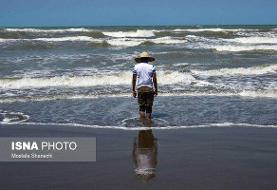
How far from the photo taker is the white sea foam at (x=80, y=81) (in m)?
14.2

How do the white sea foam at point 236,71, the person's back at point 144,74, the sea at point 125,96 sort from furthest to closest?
the white sea foam at point 236,71 → the sea at point 125,96 → the person's back at point 144,74

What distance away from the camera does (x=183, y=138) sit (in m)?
7.20

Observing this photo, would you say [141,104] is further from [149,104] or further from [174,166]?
[174,166]

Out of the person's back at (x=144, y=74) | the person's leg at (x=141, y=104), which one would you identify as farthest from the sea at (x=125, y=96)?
the person's back at (x=144, y=74)

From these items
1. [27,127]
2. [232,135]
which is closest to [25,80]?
[27,127]

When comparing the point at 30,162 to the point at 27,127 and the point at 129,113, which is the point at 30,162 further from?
the point at 129,113

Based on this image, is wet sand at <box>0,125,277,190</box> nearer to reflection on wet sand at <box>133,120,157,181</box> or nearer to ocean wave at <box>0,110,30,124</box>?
reflection on wet sand at <box>133,120,157,181</box>

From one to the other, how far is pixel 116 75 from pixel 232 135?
8291 mm

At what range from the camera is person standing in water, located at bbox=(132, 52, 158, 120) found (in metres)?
8.52

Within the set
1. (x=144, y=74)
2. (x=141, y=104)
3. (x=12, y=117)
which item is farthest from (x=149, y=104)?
(x=12, y=117)

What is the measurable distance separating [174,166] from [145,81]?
3182 millimetres

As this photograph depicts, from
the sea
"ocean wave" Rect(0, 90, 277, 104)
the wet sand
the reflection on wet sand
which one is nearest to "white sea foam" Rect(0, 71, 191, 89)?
the sea

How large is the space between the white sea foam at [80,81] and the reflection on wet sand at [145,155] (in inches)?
272

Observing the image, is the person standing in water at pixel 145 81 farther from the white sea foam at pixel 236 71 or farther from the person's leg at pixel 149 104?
the white sea foam at pixel 236 71
